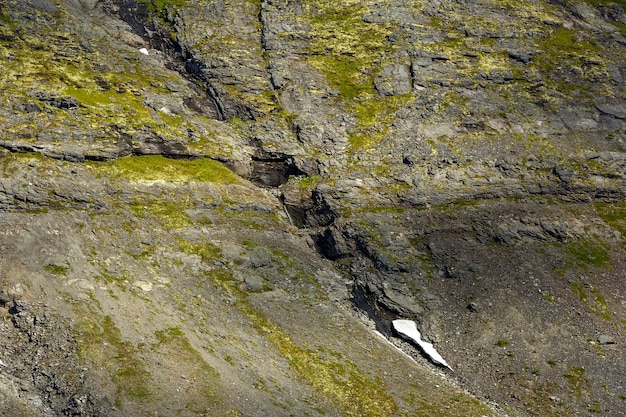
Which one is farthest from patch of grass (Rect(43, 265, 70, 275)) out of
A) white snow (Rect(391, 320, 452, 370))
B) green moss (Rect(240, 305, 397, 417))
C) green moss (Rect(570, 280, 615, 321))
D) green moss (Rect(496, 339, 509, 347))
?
green moss (Rect(570, 280, 615, 321))

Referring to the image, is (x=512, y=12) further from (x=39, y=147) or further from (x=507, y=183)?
(x=39, y=147)

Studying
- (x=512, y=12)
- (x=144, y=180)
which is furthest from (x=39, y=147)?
(x=512, y=12)

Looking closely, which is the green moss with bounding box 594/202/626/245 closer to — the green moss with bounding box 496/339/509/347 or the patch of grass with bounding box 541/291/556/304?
the patch of grass with bounding box 541/291/556/304

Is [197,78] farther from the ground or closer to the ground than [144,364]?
farther from the ground

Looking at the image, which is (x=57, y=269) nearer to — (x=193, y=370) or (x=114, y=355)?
(x=114, y=355)

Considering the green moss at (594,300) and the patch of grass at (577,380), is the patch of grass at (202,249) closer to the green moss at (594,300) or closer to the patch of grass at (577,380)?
the patch of grass at (577,380)

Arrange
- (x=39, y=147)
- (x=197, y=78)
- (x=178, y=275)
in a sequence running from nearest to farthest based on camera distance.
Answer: (x=178, y=275) → (x=39, y=147) → (x=197, y=78)
